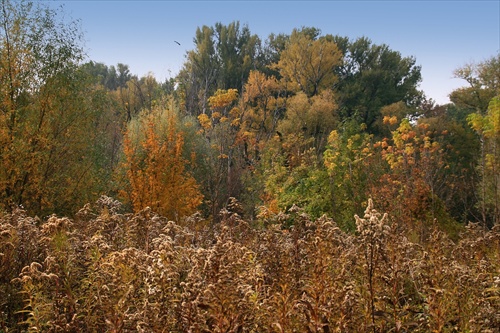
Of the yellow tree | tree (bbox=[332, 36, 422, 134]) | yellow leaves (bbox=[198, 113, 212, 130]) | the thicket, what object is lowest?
the thicket

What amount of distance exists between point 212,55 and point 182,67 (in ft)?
11.3

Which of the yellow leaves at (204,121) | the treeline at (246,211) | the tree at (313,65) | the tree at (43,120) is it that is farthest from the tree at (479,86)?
the tree at (43,120)

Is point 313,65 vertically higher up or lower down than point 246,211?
higher up

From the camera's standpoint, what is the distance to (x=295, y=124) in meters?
32.1

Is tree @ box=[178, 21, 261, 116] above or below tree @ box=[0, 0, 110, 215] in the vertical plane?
above

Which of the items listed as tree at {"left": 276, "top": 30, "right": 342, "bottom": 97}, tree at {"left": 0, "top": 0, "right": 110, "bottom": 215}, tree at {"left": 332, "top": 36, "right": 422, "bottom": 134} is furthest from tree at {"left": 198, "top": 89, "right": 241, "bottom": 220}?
tree at {"left": 332, "top": 36, "right": 422, "bottom": 134}

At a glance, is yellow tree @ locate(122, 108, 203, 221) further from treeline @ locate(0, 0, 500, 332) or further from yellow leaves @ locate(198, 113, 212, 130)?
yellow leaves @ locate(198, 113, 212, 130)

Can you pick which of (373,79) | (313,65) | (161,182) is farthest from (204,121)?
(373,79)

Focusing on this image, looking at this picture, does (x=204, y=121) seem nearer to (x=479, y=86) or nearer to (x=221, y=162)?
(x=221, y=162)

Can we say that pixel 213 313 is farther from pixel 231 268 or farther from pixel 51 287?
pixel 51 287

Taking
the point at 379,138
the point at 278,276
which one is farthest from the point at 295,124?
the point at 278,276

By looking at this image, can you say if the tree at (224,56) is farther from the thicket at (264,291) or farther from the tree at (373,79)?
the thicket at (264,291)

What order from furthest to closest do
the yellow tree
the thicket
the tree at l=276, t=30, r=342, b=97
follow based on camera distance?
1. the tree at l=276, t=30, r=342, b=97
2. the yellow tree
3. the thicket

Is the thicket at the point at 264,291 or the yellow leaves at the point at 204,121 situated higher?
the yellow leaves at the point at 204,121
